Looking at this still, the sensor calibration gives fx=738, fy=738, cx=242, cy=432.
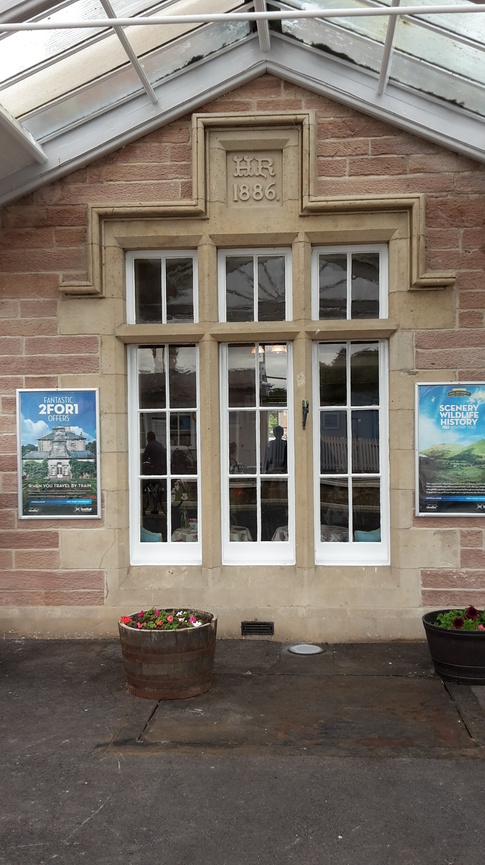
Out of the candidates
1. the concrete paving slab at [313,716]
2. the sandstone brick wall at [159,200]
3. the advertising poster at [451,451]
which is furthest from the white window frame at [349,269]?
the concrete paving slab at [313,716]

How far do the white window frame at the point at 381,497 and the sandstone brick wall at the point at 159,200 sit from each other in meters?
0.38

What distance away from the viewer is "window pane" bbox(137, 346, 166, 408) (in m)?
6.35

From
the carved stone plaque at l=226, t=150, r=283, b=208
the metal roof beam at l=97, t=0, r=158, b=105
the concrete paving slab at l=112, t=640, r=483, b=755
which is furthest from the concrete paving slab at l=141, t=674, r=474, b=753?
the metal roof beam at l=97, t=0, r=158, b=105

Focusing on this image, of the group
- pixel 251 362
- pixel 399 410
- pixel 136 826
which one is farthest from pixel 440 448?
pixel 136 826

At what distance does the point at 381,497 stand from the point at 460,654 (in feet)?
5.09

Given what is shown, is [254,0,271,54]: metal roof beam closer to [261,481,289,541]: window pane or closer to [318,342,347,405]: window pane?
[318,342,347,405]: window pane

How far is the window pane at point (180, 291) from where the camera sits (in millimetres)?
6285

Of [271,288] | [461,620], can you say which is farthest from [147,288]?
[461,620]

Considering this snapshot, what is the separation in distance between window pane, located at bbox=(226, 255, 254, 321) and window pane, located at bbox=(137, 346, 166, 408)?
2.29 feet

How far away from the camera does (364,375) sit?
6223 mm

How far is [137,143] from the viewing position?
19.9 ft

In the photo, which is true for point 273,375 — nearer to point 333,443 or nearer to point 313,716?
point 333,443

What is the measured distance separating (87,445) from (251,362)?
60.8 inches

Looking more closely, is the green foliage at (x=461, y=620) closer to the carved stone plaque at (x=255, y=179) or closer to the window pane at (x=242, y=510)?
the window pane at (x=242, y=510)
